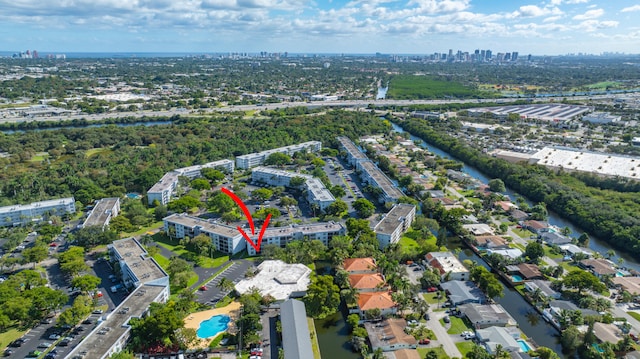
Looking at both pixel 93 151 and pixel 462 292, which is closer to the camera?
pixel 462 292

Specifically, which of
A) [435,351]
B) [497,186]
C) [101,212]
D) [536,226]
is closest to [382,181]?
[497,186]

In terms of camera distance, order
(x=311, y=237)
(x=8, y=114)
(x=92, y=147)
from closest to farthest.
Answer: (x=311, y=237) → (x=92, y=147) → (x=8, y=114)

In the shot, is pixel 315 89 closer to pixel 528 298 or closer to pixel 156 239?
pixel 156 239

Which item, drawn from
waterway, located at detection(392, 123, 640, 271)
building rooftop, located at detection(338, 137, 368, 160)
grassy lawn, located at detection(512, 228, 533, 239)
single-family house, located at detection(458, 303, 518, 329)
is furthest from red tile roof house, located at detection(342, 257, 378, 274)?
building rooftop, located at detection(338, 137, 368, 160)

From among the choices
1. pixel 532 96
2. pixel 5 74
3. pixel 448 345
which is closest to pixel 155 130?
A: pixel 448 345

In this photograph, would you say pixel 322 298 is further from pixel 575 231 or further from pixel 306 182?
pixel 575 231

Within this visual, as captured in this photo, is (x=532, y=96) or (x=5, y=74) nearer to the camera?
(x=532, y=96)
